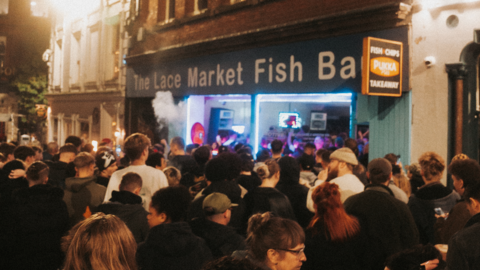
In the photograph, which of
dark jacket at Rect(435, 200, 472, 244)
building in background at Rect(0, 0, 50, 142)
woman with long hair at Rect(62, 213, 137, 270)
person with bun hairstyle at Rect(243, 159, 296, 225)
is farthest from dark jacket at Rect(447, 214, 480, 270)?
building in background at Rect(0, 0, 50, 142)

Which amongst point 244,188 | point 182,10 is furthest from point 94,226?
point 182,10

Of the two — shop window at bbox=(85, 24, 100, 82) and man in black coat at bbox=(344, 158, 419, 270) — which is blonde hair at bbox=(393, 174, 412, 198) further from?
shop window at bbox=(85, 24, 100, 82)

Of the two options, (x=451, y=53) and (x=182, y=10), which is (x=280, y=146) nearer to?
(x=451, y=53)

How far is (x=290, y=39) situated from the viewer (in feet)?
35.9

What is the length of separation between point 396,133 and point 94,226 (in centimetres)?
763

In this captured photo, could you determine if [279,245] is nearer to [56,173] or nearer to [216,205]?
[216,205]

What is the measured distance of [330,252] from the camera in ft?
12.7

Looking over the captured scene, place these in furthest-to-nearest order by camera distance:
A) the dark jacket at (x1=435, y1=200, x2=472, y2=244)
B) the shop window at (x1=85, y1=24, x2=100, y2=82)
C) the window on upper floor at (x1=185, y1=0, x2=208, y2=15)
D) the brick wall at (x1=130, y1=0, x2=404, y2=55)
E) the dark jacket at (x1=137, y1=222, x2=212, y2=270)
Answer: the shop window at (x1=85, y1=24, x2=100, y2=82)
the window on upper floor at (x1=185, y1=0, x2=208, y2=15)
the brick wall at (x1=130, y1=0, x2=404, y2=55)
the dark jacket at (x1=435, y1=200, x2=472, y2=244)
the dark jacket at (x1=137, y1=222, x2=212, y2=270)

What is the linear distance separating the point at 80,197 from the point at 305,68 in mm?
6528

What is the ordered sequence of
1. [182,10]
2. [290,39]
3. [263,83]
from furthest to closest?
[182,10] → [263,83] → [290,39]

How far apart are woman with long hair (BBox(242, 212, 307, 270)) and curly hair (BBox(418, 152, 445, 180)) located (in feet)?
9.87

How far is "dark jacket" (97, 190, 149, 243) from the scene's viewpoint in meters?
4.20

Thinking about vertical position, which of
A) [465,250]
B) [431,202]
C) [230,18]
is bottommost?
[431,202]

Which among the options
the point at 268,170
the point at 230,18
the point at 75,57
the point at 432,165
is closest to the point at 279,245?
the point at 268,170
